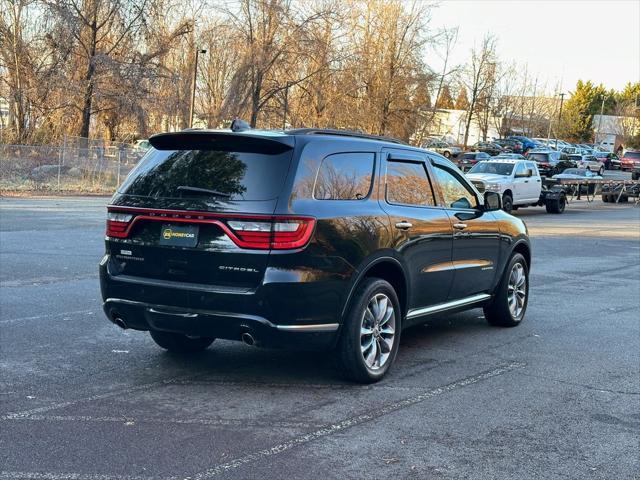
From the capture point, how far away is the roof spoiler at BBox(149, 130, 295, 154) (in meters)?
5.79

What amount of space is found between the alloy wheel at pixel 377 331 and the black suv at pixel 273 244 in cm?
1

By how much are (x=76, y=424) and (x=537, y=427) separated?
2.98 meters

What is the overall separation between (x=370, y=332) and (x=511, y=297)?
120 inches

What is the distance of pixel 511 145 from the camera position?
7819 centimetres

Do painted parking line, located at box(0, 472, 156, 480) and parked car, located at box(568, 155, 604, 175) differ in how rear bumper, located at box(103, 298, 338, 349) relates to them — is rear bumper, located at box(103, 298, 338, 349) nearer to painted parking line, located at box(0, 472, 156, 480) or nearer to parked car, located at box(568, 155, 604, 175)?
painted parking line, located at box(0, 472, 156, 480)

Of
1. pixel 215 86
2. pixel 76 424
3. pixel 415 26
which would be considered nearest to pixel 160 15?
pixel 215 86

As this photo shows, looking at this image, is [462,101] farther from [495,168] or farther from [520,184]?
[520,184]

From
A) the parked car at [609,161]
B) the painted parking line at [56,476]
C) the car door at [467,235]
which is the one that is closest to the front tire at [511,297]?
the car door at [467,235]

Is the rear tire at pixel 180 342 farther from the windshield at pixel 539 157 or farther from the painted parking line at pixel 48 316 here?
the windshield at pixel 539 157

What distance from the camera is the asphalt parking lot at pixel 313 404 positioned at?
457 cm

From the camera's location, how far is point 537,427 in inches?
211

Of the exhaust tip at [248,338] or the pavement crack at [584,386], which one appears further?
the pavement crack at [584,386]

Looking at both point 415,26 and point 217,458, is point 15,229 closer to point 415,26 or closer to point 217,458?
point 217,458

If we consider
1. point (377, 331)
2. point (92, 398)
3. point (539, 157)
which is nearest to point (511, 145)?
point (539, 157)
